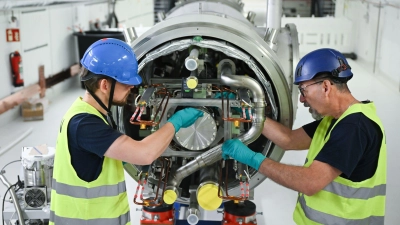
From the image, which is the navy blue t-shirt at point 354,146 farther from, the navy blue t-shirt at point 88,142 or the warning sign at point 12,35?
the warning sign at point 12,35

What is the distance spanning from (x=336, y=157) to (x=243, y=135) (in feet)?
1.45

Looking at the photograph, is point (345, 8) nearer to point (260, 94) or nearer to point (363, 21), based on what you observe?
point (363, 21)

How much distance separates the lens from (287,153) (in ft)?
13.7

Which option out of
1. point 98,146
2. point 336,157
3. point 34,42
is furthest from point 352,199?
point 34,42

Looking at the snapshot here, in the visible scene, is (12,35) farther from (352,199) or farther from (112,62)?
(352,199)

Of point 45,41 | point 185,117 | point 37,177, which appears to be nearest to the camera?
point 185,117

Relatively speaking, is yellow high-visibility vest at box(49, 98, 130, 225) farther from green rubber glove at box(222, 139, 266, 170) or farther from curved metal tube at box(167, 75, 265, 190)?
green rubber glove at box(222, 139, 266, 170)

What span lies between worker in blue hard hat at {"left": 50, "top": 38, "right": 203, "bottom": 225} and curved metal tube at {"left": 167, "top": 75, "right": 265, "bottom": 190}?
0.27 m

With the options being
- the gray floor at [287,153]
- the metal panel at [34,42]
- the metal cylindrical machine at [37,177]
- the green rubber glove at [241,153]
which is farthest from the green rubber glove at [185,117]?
the metal panel at [34,42]

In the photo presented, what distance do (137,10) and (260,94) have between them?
8.40 m

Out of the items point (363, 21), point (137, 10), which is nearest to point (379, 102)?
point (363, 21)

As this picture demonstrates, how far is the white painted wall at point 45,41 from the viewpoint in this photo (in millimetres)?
4871

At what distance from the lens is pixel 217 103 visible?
1.89 m

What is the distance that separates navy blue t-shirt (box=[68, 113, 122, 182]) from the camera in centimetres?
156
